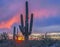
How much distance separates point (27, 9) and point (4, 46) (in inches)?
399

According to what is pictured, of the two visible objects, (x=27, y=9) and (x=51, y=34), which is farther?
(x=51, y=34)

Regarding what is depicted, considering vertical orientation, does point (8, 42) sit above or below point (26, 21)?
below

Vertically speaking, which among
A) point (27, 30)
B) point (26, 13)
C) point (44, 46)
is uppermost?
point (26, 13)

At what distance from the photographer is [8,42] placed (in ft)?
175

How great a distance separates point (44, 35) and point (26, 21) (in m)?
23.0

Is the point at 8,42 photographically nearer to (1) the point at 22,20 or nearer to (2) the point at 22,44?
(2) the point at 22,44

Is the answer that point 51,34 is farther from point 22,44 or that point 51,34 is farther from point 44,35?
point 22,44

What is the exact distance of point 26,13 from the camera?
1737 inches

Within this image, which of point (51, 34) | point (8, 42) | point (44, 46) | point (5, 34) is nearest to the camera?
point (44, 46)

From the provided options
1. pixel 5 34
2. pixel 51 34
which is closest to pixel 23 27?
pixel 5 34

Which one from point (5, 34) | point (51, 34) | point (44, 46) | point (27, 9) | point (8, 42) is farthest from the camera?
point (51, 34)

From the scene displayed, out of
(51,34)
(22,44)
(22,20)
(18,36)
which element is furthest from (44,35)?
(22,20)

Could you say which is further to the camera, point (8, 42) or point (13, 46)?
point (8, 42)

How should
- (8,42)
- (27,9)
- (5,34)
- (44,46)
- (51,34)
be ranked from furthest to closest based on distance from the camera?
(51,34)
(5,34)
(8,42)
(44,46)
(27,9)
